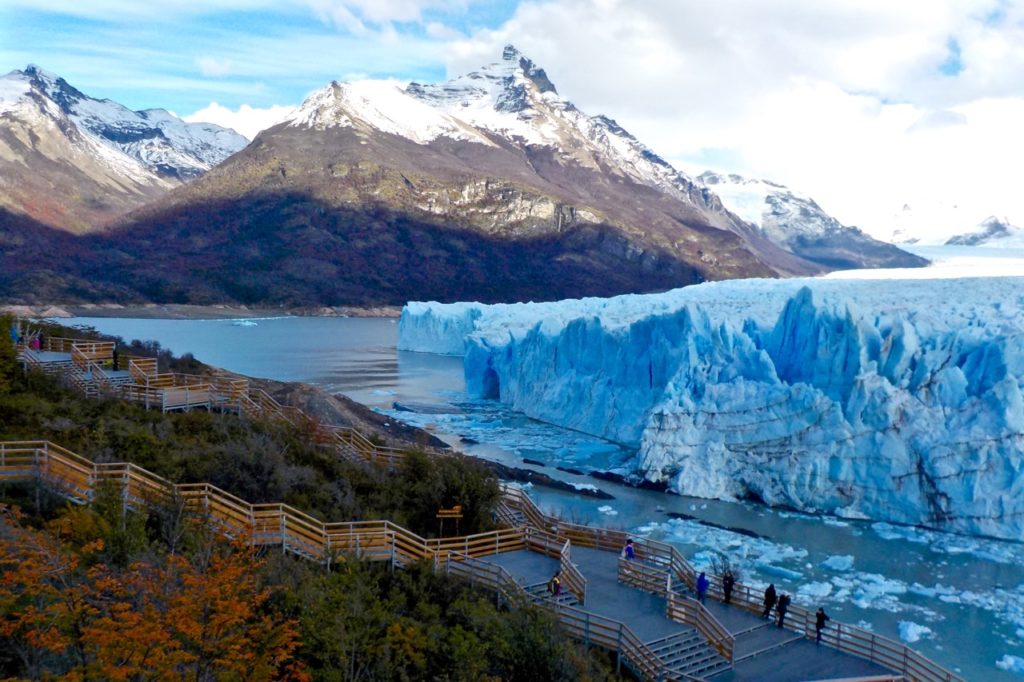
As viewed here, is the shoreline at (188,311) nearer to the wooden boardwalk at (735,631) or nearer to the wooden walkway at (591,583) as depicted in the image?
the wooden walkway at (591,583)

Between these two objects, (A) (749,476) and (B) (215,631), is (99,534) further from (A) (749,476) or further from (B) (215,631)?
(A) (749,476)

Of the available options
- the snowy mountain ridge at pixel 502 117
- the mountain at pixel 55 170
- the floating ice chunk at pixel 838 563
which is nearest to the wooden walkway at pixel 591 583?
the floating ice chunk at pixel 838 563

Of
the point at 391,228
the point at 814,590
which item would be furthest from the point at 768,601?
the point at 391,228

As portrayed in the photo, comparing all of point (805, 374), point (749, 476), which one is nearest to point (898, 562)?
point (749, 476)

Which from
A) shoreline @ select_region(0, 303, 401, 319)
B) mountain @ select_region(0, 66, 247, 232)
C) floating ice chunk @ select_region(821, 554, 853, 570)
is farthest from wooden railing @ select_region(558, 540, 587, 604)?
mountain @ select_region(0, 66, 247, 232)

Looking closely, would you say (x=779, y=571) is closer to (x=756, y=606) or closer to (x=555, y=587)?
(x=756, y=606)

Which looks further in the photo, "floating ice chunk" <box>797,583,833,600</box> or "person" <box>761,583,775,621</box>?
"floating ice chunk" <box>797,583,833,600</box>

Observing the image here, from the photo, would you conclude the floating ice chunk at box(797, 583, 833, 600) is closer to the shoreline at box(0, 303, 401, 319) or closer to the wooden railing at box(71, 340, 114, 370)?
the wooden railing at box(71, 340, 114, 370)

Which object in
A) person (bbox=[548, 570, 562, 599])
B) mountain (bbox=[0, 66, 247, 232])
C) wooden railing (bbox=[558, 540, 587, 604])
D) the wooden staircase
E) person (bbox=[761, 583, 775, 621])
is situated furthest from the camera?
mountain (bbox=[0, 66, 247, 232])
